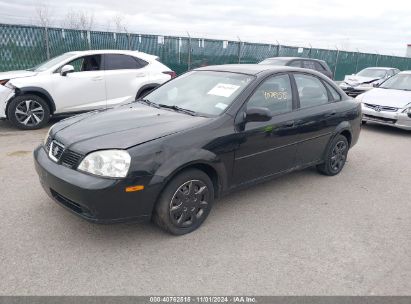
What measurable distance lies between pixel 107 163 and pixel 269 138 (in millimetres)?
1848

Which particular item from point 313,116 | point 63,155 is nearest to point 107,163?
point 63,155

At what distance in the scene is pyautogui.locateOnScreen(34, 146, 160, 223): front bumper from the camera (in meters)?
2.82

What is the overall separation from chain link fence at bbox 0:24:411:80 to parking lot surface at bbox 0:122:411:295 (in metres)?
9.31

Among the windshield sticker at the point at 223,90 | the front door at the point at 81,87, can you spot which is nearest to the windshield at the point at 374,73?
the front door at the point at 81,87

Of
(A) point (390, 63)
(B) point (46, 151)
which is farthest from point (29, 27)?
(A) point (390, 63)

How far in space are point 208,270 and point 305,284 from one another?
77cm

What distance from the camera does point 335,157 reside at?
5.13 m

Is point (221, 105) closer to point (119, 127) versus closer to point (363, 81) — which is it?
point (119, 127)

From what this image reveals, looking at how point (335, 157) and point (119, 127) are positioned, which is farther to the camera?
point (335, 157)

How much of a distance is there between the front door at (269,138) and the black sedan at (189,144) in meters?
0.01

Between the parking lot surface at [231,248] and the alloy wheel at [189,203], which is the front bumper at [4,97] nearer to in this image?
the parking lot surface at [231,248]

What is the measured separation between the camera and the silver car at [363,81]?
44.4 feet

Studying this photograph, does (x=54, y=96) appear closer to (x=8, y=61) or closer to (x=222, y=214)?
(x=222, y=214)

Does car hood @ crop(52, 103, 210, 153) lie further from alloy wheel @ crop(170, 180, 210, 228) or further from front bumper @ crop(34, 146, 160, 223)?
alloy wheel @ crop(170, 180, 210, 228)
